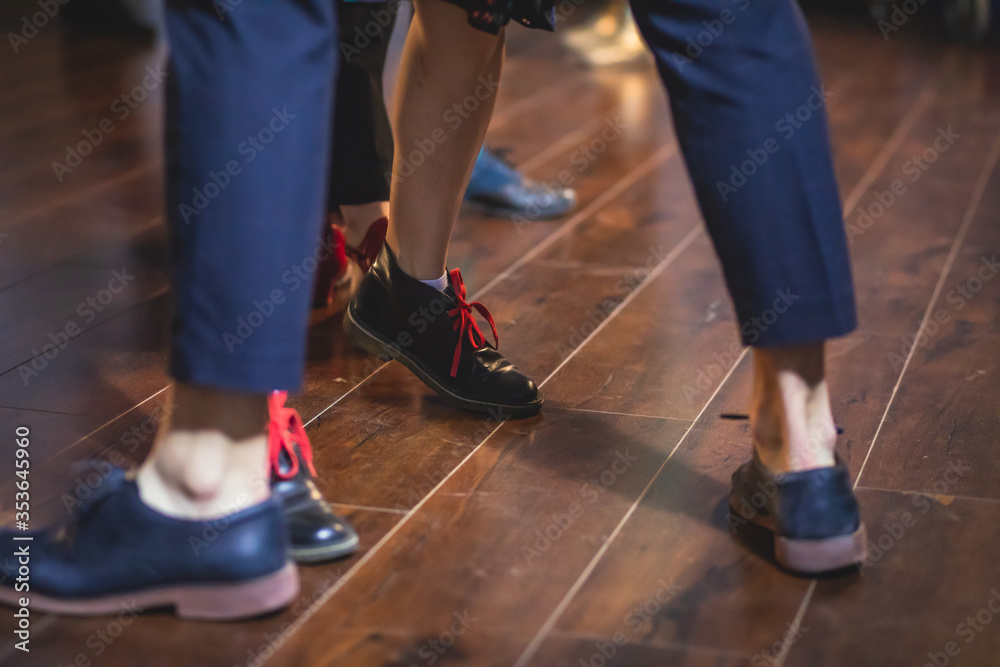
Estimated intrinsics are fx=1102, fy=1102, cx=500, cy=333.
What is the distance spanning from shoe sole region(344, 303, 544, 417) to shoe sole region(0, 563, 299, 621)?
1.23 ft

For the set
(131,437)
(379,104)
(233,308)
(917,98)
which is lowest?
(917,98)

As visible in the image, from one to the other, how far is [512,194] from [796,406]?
1067mm

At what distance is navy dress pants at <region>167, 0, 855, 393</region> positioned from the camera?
0.71 metres

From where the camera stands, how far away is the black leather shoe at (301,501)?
0.86m

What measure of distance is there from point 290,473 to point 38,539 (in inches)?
7.7

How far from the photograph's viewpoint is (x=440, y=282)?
1183 mm

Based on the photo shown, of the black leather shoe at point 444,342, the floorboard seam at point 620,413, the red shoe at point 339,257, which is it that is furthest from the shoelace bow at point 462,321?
the red shoe at point 339,257

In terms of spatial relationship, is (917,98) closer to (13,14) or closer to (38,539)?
(38,539)

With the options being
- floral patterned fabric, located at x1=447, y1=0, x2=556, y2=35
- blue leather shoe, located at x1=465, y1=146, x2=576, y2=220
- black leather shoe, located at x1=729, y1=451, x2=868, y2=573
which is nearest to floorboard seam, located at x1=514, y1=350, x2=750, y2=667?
black leather shoe, located at x1=729, y1=451, x2=868, y2=573

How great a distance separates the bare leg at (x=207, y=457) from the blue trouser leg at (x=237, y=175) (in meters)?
0.04

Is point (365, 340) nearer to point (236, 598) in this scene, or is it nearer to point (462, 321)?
point (462, 321)

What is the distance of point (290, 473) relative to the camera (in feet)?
2.98

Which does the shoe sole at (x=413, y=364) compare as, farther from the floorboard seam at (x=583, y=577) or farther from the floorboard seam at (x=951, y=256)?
the floorboard seam at (x=951, y=256)

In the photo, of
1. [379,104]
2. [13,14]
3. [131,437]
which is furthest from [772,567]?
[13,14]
